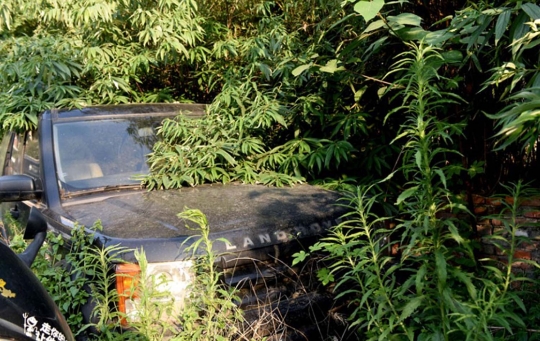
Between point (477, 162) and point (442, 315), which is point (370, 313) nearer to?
point (442, 315)

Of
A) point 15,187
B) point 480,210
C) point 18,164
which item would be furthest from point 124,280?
point 480,210

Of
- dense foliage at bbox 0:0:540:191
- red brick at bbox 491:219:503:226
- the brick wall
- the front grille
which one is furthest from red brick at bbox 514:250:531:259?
the front grille

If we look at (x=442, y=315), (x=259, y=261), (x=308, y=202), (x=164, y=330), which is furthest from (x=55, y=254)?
(x=442, y=315)

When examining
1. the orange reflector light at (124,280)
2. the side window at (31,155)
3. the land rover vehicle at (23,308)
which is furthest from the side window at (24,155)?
the land rover vehicle at (23,308)

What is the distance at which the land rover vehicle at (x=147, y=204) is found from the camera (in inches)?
A: 129

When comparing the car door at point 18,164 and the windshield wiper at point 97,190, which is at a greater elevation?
the windshield wiper at point 97,190

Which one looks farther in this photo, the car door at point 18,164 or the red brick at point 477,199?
the red brick at point 477,199

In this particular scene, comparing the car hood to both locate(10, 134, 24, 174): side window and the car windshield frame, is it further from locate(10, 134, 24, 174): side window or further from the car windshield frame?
locate(10, 134, 24, 174): side window

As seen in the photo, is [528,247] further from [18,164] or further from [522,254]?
[18,164]

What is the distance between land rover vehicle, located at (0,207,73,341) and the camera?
176 centimetres

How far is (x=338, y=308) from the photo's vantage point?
346cm

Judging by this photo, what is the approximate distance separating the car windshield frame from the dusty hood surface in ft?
0.54

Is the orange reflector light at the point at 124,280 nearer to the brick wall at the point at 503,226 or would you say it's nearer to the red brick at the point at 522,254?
the brick wall at the point at 503,226

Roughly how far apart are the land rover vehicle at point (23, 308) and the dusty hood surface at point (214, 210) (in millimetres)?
1224
